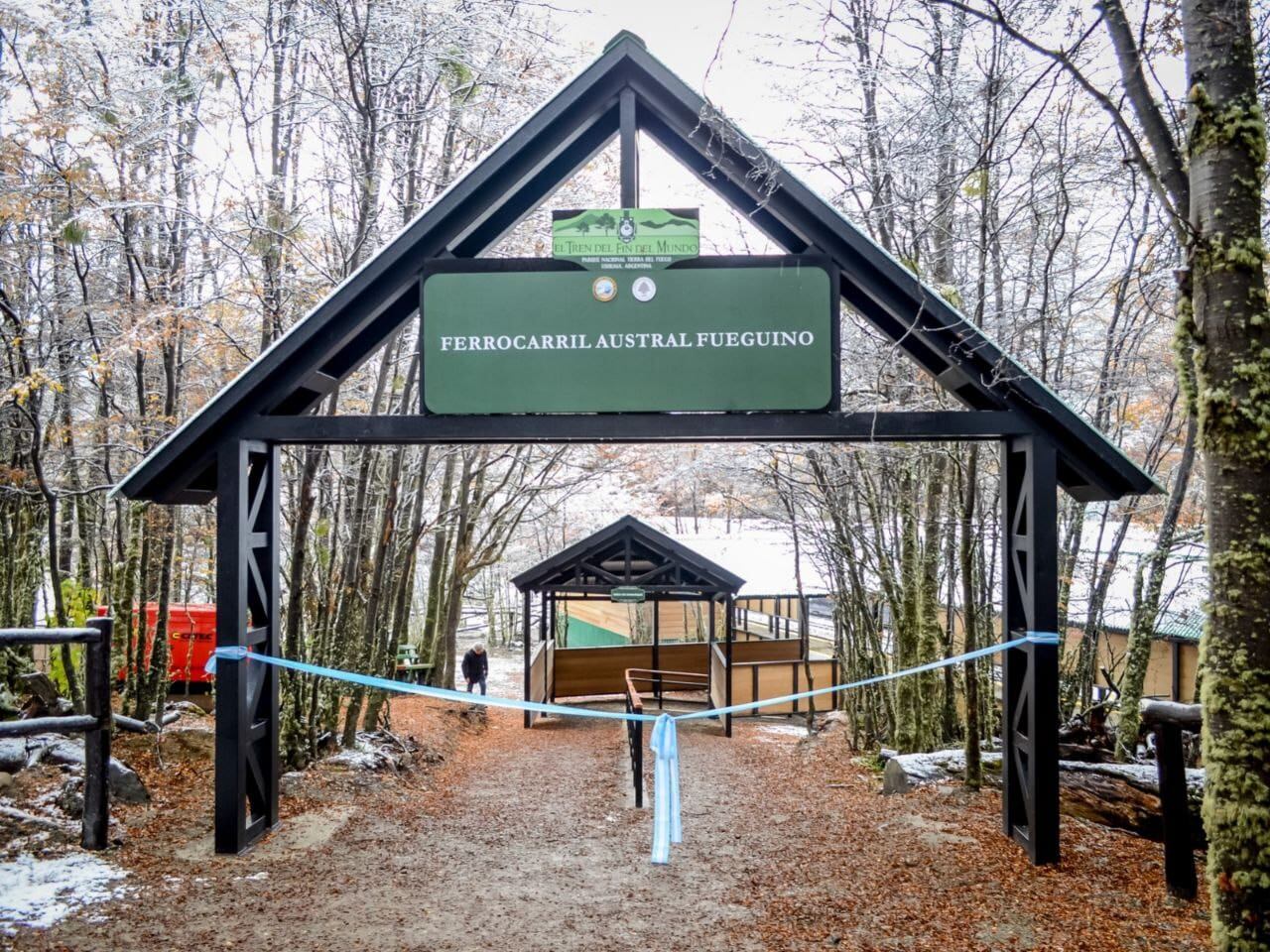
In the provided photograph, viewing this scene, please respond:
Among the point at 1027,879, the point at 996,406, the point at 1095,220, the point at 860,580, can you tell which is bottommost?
the point at 1027,879

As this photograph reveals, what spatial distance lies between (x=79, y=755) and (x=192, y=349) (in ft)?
17.6

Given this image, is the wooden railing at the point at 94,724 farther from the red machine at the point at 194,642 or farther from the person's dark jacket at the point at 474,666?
the person's dark jacket at the point at 474,666

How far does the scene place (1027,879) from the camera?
17.4ft

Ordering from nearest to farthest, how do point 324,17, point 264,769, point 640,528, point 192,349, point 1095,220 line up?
point 264,769 < point 324,17 < point 1095,220 < point 192,349 < point 640,528

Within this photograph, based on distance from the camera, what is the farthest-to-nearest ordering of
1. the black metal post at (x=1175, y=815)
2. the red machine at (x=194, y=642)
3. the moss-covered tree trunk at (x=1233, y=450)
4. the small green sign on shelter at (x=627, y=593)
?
the red machine at (x=194, y=642), the small green sign on shelter at (x=627, y=593), the black metal post at (x=1175, y=815), the moss-covered tree trunk at (x=1233, y=450)

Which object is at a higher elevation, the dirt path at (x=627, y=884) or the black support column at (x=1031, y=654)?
the black support column at (x=1031, y=654)

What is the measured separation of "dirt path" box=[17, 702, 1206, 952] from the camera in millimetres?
4621

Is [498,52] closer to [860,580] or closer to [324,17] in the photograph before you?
[324,17]

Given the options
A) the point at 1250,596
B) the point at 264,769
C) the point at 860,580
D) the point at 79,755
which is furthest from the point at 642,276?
the point at 860,580

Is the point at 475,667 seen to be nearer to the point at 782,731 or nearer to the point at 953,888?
the point at 782,731

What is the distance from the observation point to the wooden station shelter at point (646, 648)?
14320mm

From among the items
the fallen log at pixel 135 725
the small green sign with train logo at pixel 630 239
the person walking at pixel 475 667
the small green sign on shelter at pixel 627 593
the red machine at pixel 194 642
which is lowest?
Result: the person walking at pixel 475 667

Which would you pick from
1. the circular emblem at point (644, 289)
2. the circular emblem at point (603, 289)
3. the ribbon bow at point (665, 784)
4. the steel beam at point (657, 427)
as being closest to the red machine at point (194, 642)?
the steel beam at point (657, 427)

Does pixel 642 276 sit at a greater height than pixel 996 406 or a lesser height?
greater
